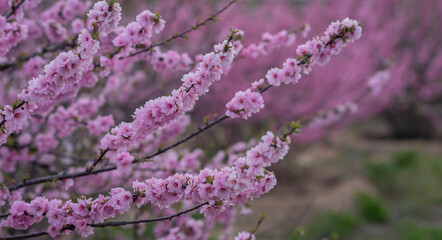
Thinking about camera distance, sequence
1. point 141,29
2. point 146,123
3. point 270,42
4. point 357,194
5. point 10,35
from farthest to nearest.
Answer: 1. point 357,194
2. point 270,42
3. point 10,35
4. point 141,29
5. point 146,123

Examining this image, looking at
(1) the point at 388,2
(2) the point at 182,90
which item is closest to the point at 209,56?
(2) the point at 182,90

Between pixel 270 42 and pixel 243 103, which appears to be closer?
pixel 243 103

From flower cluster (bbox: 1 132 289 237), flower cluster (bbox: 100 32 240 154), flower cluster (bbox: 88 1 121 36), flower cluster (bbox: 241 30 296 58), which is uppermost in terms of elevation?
flower cluster (bbox: 241 30 296 58)

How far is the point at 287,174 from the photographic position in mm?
7941

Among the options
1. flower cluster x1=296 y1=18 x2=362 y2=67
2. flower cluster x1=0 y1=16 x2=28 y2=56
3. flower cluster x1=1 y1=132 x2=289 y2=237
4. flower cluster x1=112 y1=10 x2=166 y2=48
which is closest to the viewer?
flower cluster x1=1 y1=132 x2=289 y2=237

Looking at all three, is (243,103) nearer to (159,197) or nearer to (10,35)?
(159,197)

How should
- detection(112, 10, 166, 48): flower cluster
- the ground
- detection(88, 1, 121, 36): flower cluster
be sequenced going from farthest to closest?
the ground, detection(112, 10, 166, 48): flower cluster, detection(88, 1, 121, 36): flower cluster

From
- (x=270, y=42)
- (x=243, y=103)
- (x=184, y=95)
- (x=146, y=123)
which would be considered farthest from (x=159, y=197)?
(x=270, y=42)

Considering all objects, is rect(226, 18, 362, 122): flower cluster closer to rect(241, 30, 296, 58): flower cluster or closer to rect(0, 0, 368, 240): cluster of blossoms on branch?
rect(0, 0, 368, 240): cluster of blossoms on branch

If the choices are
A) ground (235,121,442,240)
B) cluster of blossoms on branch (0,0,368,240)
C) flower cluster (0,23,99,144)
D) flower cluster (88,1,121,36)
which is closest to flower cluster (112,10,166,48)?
cluster of blossoms on branch (0,0,368,240)

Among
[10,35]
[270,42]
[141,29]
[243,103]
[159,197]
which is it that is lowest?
[159,197]

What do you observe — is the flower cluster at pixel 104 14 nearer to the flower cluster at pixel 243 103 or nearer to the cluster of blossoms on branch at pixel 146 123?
the cluster of blossoms on branch at pixel 146 123

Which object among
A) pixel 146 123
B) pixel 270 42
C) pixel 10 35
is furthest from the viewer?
pixel 270 42

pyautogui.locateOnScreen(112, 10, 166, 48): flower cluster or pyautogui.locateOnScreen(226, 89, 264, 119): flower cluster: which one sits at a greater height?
pyautogui.locateOnScreen(112, 10, 166, 48): flower cluster
